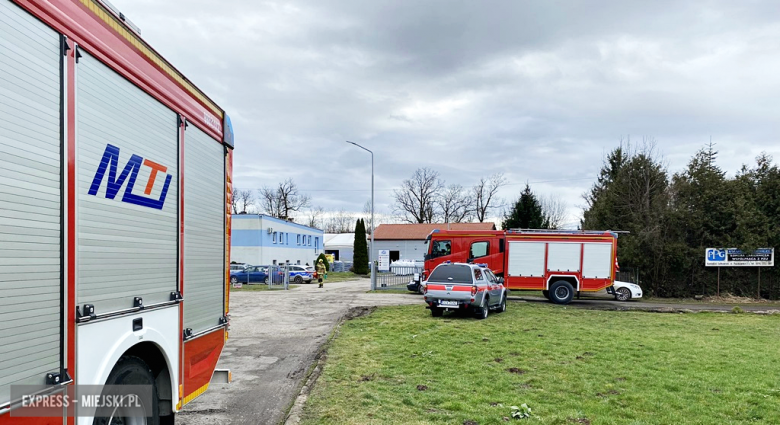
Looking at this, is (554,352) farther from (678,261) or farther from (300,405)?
(678,261)

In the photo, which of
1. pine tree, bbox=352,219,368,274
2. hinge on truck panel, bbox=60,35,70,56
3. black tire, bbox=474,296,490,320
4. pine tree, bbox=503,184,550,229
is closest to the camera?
hinge on truck panel, bbox=60,35,70,56

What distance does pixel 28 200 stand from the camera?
2523mm

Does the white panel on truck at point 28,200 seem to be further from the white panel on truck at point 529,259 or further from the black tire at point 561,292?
the black tire at point 561,292

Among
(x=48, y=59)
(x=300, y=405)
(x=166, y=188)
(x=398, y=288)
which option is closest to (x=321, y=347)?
(x=300, y=405)

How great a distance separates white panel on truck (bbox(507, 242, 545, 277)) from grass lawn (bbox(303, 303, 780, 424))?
23.4 feet

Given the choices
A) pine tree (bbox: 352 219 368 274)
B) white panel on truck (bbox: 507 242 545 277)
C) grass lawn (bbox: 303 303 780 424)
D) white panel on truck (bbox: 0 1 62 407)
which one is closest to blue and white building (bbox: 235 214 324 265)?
pine tree (bbox: 352 219 368 274)

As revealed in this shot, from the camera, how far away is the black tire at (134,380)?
131 inches

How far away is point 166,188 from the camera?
4090mm

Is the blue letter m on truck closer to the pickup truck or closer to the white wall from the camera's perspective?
the pickup truck

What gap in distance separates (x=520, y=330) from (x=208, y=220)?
375 inches

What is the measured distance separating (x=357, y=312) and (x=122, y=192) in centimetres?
1436

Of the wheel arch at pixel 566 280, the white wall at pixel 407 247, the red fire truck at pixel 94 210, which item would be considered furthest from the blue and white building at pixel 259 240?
the red fire truck at pixel 94 210

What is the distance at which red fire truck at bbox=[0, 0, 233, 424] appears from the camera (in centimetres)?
247

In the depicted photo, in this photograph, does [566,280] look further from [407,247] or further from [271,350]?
[407,247]
